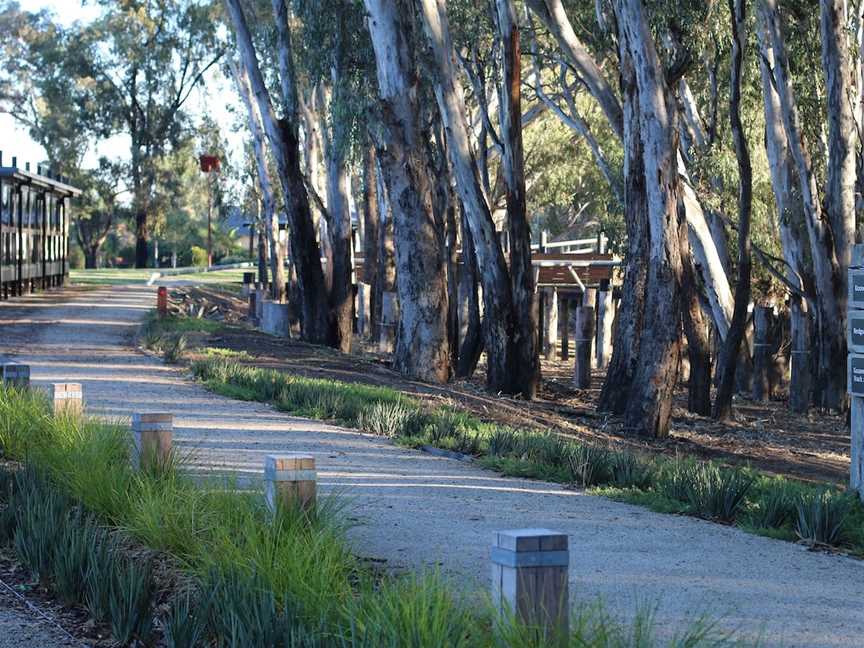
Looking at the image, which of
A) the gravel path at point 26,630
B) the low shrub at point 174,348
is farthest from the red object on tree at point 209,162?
the gravel path at point 26,630

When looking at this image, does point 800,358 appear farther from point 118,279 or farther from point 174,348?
point 118,279

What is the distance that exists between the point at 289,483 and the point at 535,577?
2.49 m

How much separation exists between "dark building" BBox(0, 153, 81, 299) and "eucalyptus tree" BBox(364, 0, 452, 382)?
52.3 feet

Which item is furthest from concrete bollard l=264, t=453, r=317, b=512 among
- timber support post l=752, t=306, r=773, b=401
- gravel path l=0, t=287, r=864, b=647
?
timber support post l=752, t=306, r=773, b=401

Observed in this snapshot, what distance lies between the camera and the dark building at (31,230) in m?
35.1

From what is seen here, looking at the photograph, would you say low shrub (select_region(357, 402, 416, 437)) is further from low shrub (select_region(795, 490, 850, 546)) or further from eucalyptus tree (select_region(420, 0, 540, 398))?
eucalyptus tree (select_region(420, 0, 540, 398))

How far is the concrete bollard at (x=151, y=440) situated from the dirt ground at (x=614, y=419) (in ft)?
22.5

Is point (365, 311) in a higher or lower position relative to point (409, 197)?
lower

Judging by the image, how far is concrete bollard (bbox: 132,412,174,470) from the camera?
337 inches

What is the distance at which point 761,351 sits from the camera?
24781 mm

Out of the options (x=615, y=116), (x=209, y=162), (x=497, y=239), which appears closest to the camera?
(x=615, y=116)

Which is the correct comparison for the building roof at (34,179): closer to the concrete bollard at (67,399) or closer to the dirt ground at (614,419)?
the dirt ground at (614,419)

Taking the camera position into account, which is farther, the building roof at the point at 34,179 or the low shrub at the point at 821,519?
the building roof at the point at 34,179

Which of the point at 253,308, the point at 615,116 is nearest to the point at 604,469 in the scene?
the point at 615,116
